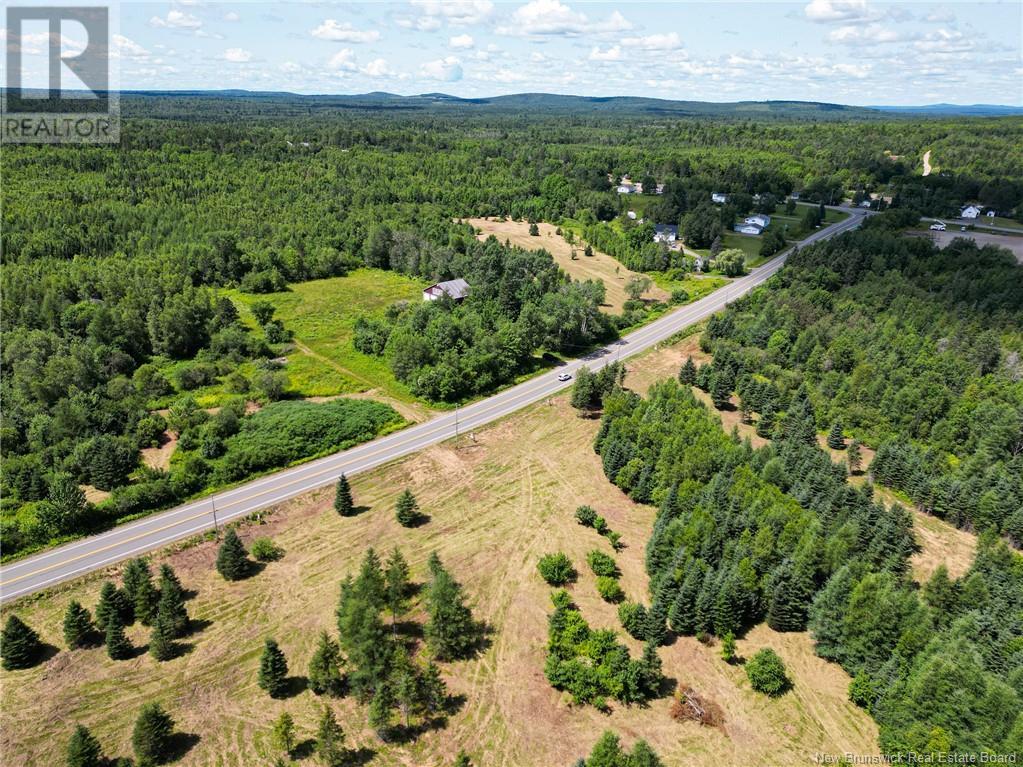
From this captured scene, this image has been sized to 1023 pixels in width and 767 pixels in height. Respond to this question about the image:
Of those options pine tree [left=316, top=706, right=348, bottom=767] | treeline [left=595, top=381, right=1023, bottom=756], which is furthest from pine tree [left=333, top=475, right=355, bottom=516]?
treeline [left=595, top=381, right=1023, bottom=756]

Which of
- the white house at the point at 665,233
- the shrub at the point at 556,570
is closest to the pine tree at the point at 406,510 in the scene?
the shrub at the point at 556,570

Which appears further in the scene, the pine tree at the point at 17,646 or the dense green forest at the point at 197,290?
the dense green forest at the point at 197,290

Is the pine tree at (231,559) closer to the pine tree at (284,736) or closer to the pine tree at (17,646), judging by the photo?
the pine tree at (17,646)

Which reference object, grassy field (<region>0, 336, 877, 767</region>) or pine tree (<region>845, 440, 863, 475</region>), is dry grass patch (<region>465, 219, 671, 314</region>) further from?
grassy field (<region>0, 336, 877, 767</region>)

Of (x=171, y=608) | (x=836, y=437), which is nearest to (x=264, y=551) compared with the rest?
(x=171, y=608)

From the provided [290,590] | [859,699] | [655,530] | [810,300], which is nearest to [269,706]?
[290,590]

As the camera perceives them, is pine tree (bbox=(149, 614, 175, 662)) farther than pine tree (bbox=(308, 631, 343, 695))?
Yes

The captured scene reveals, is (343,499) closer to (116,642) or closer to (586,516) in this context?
(116,642)
